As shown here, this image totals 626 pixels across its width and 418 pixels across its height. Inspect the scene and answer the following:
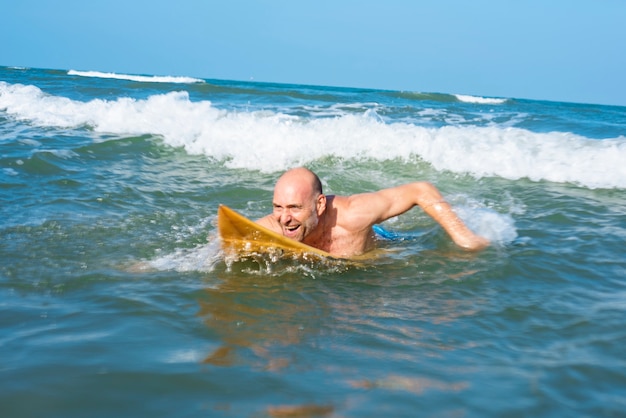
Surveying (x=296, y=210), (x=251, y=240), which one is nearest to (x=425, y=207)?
(x=296, y=210)

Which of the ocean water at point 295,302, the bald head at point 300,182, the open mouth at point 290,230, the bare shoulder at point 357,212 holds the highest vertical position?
the bald head at point 300,182

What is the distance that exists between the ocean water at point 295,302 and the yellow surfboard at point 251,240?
0.29ft

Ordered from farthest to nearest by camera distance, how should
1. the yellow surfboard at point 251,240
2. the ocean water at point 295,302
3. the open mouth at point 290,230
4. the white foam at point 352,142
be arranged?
the white foam at point 352,142, the open mouth at point 290,230, the yellow surfboard at point 251,240, the ocean water at point 295,302

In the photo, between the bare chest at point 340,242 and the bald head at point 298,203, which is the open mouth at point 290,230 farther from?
the bare chest at point 340,242

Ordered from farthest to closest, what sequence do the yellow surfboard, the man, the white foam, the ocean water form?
the white foam
the man
the yellow surfboard
the ocean water

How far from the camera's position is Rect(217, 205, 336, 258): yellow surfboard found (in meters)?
4.38

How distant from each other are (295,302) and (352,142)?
7.00 meters

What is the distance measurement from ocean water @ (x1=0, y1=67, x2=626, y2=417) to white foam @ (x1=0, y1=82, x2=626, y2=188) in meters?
0.13

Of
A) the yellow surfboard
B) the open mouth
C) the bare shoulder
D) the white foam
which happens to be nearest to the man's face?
the open mouth

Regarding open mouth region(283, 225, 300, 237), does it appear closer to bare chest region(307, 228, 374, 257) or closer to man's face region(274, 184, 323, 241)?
man's face region(274, 184, 323, 241)

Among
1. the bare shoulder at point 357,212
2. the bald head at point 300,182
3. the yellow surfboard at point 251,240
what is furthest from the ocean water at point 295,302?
the bald head at point 300,182

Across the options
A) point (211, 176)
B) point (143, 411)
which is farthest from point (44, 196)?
point (143, 411)

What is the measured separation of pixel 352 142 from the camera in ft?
34.5

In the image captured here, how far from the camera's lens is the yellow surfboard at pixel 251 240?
438 cm
